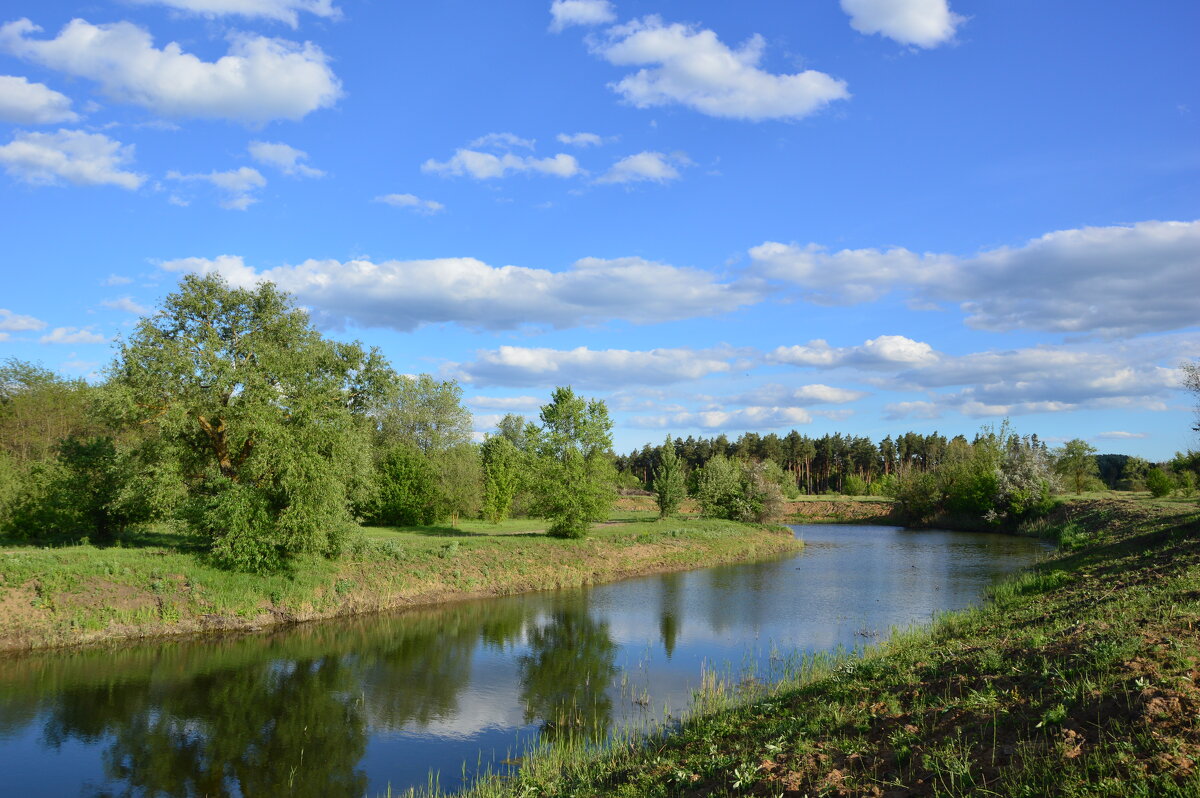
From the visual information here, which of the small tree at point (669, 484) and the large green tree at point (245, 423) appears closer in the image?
the large green tree at point (245, 423)

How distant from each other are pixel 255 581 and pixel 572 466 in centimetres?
2121

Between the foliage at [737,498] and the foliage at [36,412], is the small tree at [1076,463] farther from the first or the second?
the foliage at [36,412]

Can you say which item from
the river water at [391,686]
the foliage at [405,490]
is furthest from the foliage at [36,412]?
the river water at [391,686]

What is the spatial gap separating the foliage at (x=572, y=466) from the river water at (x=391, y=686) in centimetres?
871

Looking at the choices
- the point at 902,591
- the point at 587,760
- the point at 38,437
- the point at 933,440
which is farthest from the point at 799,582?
the point at 933,440

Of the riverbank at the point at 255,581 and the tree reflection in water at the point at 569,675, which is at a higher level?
the riverbank at the point at 255,581

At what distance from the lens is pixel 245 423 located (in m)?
28.5

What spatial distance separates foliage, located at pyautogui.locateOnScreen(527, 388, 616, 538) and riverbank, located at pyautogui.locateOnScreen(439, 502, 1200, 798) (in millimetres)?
27701

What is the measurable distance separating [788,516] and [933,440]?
64.3 metres

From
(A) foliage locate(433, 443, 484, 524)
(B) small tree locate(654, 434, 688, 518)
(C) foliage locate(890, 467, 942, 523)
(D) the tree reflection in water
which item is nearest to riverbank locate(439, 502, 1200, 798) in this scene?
(D) the tree reflection in water

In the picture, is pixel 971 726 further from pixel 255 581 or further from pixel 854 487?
pixel 854 487

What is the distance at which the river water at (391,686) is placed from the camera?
47.6 feet

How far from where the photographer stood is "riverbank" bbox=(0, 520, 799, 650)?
75.7 feet

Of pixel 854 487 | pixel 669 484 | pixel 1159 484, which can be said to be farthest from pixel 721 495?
pixel 854 487
